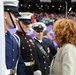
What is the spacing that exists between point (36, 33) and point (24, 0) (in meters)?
11.5

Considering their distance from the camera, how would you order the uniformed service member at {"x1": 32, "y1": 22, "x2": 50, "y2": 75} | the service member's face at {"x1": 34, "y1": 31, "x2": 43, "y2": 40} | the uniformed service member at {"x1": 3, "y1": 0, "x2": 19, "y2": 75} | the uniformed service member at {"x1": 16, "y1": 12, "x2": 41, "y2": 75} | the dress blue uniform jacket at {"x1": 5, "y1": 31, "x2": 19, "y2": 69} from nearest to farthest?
1. the uniformed service member at {"x1": 3, "y1": 0, "x2": 19, "y2": 75}
2. the dress blue uniform jacket at {"x1": 5, "y1": 31, "x2": 19, "y2": 69}
3. the uniformed service member at {"x1": 16, "y1": 12, "x2": 41, "y2": 75}
4. the uniformed service member at {"x1": 32, "y1": 22, "x2": 50, "y2": 75}
5. the service member's face at {"x1": 34, "y1": 31, "x2": 43, "y2": 40}

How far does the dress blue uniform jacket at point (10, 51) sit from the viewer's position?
2.45 m

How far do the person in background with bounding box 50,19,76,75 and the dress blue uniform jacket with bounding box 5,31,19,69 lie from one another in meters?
0.49

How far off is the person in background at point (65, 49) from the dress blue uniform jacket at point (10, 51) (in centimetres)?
49

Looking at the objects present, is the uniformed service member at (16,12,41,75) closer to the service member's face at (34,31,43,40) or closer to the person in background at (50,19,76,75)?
the service member's face at (34,31,43,40)

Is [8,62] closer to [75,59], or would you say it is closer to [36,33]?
[75,59]

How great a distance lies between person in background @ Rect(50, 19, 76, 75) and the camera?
2.02m

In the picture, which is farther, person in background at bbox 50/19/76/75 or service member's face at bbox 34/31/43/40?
service member's face at bbox 34/31/43/40

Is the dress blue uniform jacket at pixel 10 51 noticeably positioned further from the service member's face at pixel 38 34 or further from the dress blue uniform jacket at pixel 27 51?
the service member's face at pixel 38 34

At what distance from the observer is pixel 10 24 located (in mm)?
2178

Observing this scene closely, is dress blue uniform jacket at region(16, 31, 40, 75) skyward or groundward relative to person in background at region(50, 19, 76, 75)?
groundward

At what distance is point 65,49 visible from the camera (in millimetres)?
2062

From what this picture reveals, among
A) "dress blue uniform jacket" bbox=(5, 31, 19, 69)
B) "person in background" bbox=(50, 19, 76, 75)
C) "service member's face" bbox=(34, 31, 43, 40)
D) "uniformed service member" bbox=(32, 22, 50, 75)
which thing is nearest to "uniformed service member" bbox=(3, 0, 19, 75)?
"dress blue uniform jacket" bbox=(5, 31, 19, 69)

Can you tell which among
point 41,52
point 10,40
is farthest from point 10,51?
point 41,52
